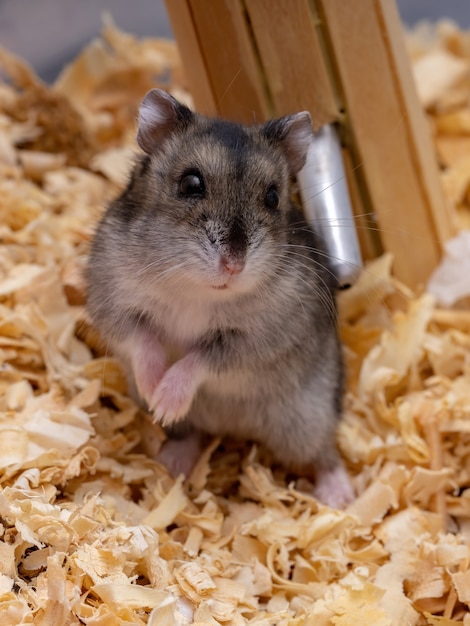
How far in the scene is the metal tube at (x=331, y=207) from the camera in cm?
234

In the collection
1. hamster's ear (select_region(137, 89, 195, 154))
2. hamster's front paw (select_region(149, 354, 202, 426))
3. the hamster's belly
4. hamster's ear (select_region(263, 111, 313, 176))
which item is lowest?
the hamster's belly

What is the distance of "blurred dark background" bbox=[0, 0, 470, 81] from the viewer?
364cm

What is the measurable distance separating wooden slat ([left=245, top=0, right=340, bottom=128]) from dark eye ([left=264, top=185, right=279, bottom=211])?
0.49 m

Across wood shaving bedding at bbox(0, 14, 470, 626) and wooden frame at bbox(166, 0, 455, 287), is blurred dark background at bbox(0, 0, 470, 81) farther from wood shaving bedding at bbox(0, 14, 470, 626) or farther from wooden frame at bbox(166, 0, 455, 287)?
wooden frame at bbox(166, 0, 455, 287)

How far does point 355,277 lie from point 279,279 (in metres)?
0.38

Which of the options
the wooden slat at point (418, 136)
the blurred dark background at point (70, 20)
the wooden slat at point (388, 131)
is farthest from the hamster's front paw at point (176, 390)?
the blurred dark background at point (70, 20)

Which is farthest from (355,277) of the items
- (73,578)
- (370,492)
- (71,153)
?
(71,153)

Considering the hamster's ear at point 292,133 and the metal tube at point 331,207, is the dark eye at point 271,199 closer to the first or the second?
the hamster's ear at point 292,133

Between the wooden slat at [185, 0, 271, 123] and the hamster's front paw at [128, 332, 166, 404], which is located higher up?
the wooden slat at [185, 0, 271, 123]

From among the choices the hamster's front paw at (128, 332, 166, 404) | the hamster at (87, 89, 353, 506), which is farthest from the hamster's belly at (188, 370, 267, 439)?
the hamster's front paw at (128, 332, 166, 404)

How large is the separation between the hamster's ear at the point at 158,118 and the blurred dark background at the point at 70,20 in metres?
1.86

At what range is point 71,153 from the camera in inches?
137

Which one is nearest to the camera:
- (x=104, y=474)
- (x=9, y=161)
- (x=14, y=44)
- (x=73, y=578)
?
(x=73, y=578)

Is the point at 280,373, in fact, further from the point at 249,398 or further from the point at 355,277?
the point at 355,277
